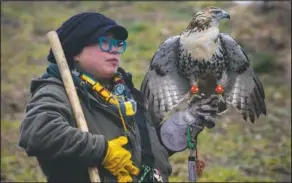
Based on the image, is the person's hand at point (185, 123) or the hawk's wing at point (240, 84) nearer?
the person's hand at point (185, 123)

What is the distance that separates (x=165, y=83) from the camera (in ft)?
11.3

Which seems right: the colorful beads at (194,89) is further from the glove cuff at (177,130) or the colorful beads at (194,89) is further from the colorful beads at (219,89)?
the glove cuff at (177,130)

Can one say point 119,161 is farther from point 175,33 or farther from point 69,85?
point 175,33

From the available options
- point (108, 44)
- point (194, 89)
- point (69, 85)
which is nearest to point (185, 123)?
point (194, 89)

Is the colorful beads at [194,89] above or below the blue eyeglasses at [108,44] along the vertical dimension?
below

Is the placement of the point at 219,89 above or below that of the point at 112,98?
below

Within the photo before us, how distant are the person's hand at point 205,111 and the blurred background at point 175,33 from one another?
3425 millimetres

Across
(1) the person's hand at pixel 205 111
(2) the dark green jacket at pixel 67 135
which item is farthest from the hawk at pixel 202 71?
(2) the dark green jacket at pixel 67 135

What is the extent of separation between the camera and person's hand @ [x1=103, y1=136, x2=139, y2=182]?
7.69 ft

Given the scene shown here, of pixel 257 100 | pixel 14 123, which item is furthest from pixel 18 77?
pixel 257 100

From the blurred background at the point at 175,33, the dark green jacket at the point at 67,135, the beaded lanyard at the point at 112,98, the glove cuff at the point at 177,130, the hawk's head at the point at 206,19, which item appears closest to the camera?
the dark green jacket at the point at 67,135

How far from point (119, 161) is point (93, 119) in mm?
249

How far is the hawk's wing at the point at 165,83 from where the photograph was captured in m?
3.40

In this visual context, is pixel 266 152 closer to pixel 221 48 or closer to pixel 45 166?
pixel 221 48
